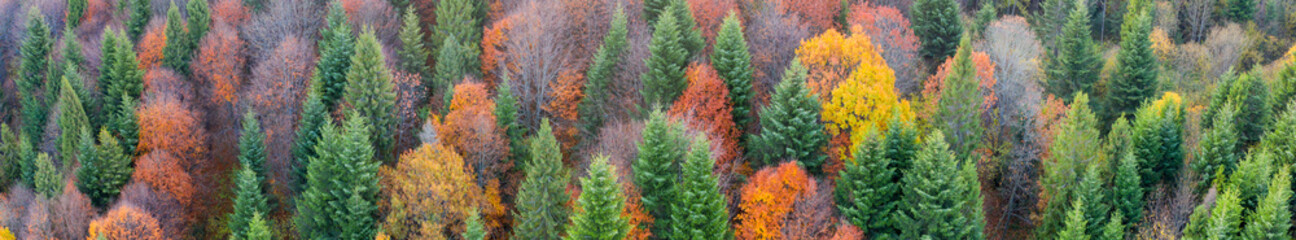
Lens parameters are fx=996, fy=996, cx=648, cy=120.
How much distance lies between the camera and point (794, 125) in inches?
1882

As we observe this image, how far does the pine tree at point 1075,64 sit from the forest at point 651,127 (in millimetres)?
170

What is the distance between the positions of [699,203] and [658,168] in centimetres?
280

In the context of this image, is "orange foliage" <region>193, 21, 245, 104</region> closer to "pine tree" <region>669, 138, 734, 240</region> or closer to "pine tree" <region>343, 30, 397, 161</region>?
"pine tree" <region>343, 30, 397, 161</region>

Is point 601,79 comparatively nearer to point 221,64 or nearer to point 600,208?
point 600,208

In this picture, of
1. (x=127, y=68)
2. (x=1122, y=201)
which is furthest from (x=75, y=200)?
(x=1122, y=201)

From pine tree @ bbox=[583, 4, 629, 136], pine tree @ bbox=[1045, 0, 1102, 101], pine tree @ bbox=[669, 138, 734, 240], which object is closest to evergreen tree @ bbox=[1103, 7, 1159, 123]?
pine tree @ bbox=[1045, 0, 1102, 101]

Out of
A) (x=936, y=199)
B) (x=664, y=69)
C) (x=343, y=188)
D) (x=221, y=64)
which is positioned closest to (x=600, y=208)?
(x=664, y=69)

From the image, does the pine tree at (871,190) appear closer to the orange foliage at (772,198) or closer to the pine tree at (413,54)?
the orange foliage at (772,198)

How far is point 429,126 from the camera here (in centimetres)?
5144

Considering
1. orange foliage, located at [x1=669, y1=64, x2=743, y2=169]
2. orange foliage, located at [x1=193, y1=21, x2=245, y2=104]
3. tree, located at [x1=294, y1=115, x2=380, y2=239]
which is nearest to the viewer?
tree, located at [x1=294, y1=115, x2=380, y2=239]

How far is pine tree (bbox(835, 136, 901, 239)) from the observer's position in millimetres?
45656

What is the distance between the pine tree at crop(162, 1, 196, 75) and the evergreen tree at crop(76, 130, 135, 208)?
9684 mm

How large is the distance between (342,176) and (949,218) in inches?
1161

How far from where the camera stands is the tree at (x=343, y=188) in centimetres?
4972
